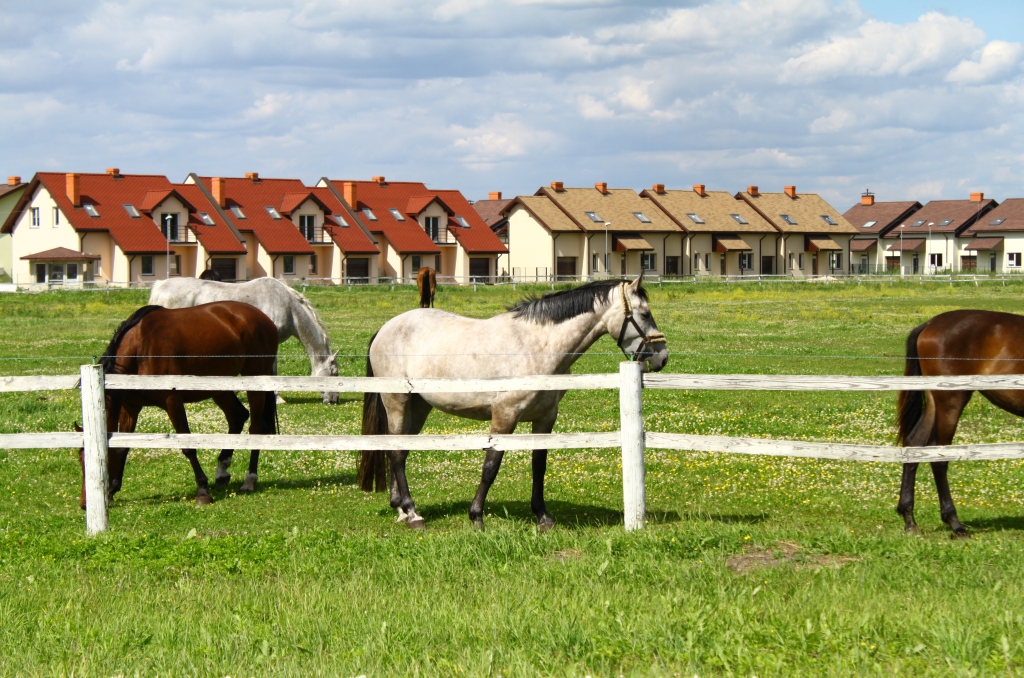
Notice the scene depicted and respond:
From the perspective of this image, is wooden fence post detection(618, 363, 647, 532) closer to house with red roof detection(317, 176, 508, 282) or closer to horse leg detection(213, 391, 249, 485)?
horse leg detection(213, 391, 249, 485)

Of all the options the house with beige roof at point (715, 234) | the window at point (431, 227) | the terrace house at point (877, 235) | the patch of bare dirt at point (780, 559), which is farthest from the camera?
the terrace house at point (877, 235)

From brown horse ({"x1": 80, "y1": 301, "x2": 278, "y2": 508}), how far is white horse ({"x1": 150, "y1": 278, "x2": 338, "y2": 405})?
5.89m

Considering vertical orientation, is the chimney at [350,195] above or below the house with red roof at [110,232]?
above

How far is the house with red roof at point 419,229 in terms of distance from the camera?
86.0 meters

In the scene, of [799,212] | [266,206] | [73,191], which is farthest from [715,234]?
[73,191]

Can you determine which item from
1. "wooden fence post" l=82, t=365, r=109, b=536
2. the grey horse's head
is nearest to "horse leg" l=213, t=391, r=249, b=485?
"wooden fence post" l=82, t=365, r=109, b=536

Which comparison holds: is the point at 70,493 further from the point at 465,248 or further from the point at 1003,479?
the point at 465,248

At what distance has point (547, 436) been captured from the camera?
949cm

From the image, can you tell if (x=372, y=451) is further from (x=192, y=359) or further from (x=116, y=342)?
(x=116, y=342)

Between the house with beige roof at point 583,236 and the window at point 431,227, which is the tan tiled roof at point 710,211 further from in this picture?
the window at point 431,227

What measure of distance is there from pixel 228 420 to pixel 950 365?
8.29 m

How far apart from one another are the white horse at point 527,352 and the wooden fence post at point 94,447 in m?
2.74

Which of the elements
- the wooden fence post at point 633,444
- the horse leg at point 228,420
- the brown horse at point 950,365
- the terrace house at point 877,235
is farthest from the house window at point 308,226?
the wooden fence post at point 633,444

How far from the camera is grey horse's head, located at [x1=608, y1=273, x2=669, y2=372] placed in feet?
33.6
